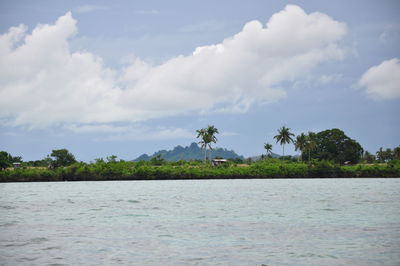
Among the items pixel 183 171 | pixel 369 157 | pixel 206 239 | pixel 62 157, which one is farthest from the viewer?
pixel 369 157

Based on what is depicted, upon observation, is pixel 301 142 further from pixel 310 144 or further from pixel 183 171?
pixel 183 171

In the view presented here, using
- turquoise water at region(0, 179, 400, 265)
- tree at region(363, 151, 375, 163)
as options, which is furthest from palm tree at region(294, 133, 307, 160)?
turquoise water at region(0, 179, 400, 265)

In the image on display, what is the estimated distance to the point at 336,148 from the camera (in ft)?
499

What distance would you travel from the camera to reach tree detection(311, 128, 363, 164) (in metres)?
149

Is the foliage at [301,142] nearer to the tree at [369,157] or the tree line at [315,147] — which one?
the tree line at [315,147]

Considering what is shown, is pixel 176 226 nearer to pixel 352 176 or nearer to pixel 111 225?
pixel 111 225

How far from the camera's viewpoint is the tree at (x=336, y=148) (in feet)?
489

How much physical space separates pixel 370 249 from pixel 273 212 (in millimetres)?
15698

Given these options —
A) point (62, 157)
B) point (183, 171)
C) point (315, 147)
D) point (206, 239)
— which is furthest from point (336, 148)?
point (206, 239)

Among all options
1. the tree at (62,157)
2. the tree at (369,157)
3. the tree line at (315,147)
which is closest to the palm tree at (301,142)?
the tree line at (315,147)

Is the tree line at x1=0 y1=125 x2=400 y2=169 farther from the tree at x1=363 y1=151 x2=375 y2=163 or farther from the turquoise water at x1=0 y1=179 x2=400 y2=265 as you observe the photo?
the turquoise water at x1=0 y1=179 x2=400 y2=265

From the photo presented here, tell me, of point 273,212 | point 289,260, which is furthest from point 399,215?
point 289,260

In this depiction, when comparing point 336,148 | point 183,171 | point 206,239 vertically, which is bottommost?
point 206,239

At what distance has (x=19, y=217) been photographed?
106 feet
